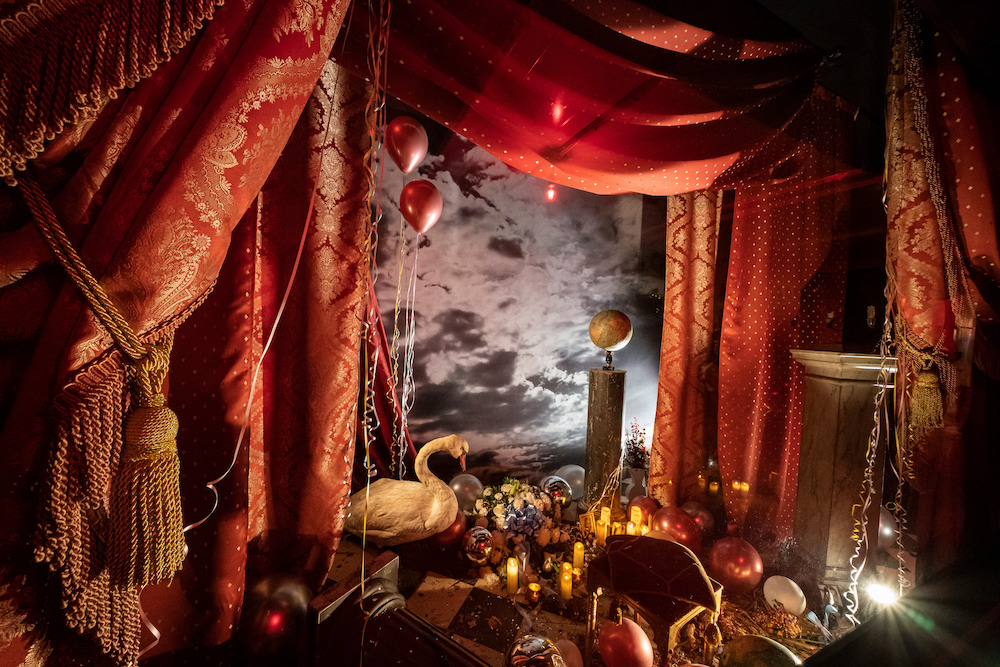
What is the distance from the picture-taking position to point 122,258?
729 millimetres

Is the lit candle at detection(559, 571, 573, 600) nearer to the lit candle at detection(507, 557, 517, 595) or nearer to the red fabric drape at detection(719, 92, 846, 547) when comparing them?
the lit candle at detection(507, 557, 517, 595)

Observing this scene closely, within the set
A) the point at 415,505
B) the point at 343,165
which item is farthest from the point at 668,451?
the point at 343,165

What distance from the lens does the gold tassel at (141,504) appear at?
71 cm

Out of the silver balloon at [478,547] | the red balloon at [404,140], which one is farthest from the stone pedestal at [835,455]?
the red balloon at [404,140]

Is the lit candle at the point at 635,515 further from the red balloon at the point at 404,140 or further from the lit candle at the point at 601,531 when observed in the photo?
the red balloon at the point at 404,140

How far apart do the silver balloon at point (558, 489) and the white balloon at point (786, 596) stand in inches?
48.5

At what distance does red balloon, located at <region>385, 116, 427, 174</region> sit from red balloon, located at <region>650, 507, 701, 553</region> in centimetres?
235

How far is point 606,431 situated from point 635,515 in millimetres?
529

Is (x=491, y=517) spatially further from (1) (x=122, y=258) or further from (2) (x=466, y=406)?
(1) (x=122, y=258)

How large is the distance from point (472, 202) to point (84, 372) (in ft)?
7.81

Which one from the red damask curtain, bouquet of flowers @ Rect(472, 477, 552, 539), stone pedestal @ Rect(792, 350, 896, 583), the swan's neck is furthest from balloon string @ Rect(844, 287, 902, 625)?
the swan's neck

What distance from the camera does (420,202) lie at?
5.49 ft

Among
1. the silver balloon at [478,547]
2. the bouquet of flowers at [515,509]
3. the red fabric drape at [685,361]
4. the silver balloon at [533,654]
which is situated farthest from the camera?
the red fabric drape at [685,361]

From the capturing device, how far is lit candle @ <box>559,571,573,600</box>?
1.95 metres
